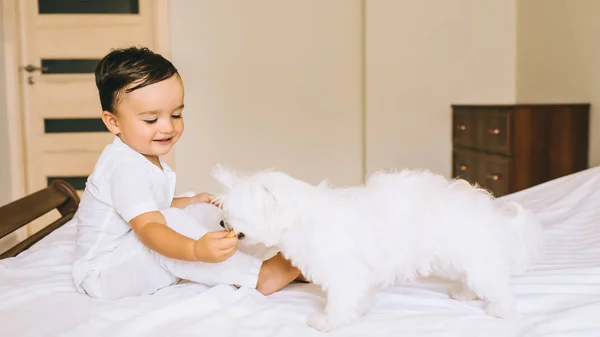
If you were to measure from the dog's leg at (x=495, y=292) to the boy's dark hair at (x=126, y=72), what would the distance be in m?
0.87

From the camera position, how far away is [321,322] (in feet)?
4.17

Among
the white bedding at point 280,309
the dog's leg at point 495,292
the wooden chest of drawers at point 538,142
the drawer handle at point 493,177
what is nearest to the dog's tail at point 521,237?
the white bedding at point 280,309

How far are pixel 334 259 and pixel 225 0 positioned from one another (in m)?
3.75

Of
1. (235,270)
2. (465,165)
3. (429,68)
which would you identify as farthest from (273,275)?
(429,68)

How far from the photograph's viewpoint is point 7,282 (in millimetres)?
1586

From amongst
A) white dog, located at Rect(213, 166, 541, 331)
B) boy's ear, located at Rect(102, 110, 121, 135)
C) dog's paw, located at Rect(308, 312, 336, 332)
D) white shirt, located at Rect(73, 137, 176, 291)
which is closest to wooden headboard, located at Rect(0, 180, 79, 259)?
white shirt, located at Rect(73, 137, 176, 291)

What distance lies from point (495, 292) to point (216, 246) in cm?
58

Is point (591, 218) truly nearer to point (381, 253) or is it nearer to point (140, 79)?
point (381, 253)

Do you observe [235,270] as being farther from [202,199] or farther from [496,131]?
[496,131]

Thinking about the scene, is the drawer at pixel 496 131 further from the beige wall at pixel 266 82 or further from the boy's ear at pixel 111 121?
the boy's ear at pixel 111 121

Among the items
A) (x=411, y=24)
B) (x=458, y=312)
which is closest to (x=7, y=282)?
(x=458, y=312)

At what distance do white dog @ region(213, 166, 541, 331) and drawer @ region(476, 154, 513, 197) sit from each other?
2.18 metres

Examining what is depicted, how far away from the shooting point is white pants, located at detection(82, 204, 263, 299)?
1.53 metres

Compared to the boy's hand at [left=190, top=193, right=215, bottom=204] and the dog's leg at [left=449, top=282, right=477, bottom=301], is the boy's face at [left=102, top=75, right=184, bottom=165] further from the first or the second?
the dog's leg at [left=449, top=282, right=477, bottom=301]
